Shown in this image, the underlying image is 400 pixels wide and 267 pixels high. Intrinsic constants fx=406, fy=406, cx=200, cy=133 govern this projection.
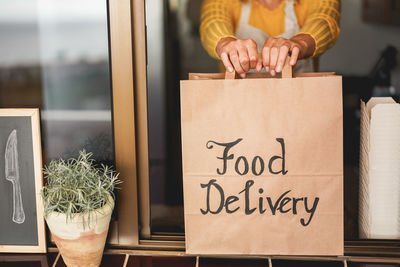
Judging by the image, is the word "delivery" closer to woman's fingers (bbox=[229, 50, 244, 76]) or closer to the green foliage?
woman's fingers (bbox=[229, 50, 244, 76])

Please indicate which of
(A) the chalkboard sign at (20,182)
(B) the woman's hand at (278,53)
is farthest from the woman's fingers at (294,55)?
(A) the chalkboard sign at (20,182)

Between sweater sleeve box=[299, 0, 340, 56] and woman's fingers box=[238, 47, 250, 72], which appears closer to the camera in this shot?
woman's fingers box=[238, 47, 250, 72]

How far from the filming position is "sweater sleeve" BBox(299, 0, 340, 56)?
1195 mm

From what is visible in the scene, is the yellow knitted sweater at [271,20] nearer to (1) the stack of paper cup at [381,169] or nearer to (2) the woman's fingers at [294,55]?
(2) the woman's fingers at [294,55]

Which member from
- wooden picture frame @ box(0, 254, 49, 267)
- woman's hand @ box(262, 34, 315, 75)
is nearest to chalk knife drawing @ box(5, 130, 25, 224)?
wooden picture frame @ box(0, 254, 49, 267)

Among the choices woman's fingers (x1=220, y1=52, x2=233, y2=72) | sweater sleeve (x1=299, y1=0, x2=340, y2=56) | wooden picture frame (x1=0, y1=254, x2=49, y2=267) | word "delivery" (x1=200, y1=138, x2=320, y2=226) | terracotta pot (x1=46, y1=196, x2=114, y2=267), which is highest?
sweater sleeve (x1=299, y1=0, x2=340, y2=56)

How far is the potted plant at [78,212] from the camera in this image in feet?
3.55

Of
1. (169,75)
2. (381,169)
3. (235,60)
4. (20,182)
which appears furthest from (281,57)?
(169,75)

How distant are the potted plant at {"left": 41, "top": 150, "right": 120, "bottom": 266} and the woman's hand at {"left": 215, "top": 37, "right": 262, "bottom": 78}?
1.55 ft

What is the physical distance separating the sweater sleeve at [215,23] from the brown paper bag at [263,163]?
0.21 meters

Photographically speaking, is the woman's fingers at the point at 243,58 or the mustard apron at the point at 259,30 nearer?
the woman's fingers at the point at 243,58

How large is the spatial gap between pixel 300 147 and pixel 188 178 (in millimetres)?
309

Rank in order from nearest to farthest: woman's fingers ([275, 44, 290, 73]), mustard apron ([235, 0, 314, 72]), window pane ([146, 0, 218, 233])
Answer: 1. woman's fingers ([275, 44, 290, 73])
2. mustard apron ([235, 0, 314, 72])
3. window pane ([146, 0, 218, 233])

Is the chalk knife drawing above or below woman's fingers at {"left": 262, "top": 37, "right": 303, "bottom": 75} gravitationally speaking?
below
